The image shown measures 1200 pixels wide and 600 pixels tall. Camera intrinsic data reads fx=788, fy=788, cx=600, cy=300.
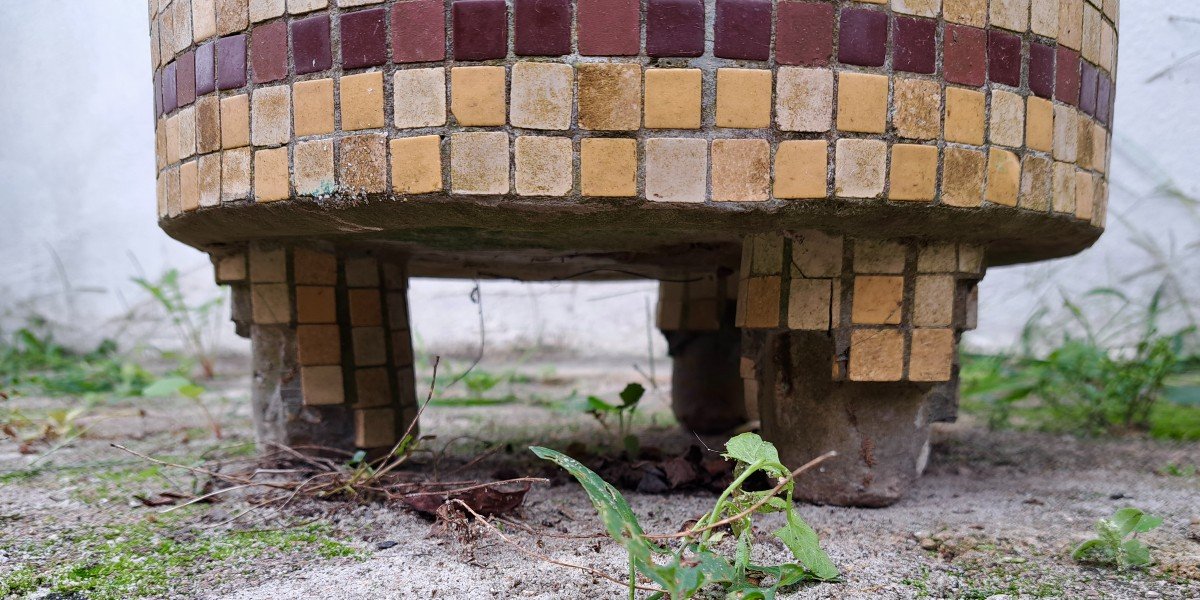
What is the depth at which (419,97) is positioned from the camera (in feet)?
3.03

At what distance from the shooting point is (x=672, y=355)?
199 cm

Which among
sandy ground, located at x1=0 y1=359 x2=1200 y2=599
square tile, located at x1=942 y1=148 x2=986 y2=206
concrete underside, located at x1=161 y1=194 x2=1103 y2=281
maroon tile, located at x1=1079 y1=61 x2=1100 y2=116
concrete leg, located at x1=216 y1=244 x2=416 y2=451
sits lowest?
sandy ground, located at x1=0 y1=359 x2=1200 y2=599

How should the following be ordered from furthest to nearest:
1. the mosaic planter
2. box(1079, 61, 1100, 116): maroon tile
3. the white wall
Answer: the white wall
box(1079, 61, 1100, 116): maroon tile
the mosaic planter

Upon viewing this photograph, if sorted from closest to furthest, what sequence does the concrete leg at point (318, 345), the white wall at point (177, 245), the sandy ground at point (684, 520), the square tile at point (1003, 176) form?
the sandy ground at point (684, 520) → the square tile at point (1003, 176) → the concrete leg at point (318, 345) → the white wall at point (177, 245)

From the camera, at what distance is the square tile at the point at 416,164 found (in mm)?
917

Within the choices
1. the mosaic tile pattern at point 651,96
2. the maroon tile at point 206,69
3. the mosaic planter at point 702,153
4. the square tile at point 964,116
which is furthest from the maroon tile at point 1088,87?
the maroon tile at point 206,69

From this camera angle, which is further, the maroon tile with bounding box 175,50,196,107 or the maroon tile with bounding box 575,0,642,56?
the maroon tile with bounding box 175,50,196,107

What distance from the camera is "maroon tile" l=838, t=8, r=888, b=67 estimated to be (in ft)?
3.06

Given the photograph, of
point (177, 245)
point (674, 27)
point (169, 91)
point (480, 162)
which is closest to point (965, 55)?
point (674, 27)

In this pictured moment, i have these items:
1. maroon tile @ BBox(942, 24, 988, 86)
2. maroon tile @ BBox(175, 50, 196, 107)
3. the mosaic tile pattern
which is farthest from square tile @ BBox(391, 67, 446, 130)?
maroon tile @ BBox(942, 24, 988, 86)

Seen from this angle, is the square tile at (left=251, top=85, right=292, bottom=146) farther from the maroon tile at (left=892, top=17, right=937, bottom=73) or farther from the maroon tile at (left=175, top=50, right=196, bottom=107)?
→ the maroon tile at (left=892, top=17, right=937, bottom=73)

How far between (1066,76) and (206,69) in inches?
46.3

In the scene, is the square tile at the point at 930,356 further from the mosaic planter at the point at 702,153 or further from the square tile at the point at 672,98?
the square tile at the point at 672,98

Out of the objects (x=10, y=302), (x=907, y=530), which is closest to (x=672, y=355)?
(x=907, y=530)
